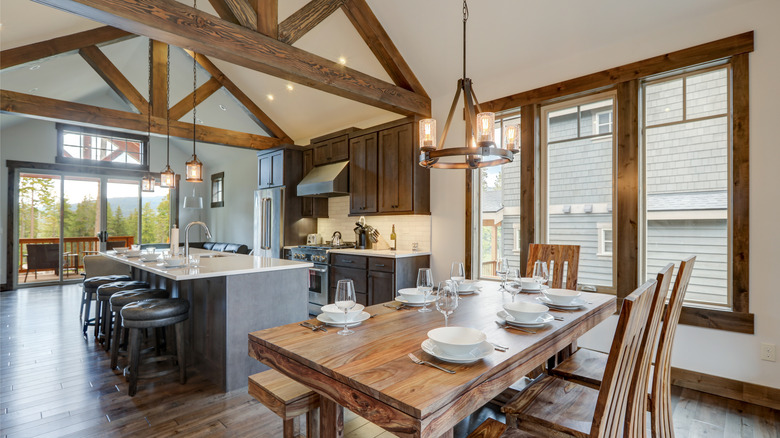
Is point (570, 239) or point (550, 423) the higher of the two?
point (570, 239)

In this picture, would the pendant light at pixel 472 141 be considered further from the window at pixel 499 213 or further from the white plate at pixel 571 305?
the window at pixel 499 213

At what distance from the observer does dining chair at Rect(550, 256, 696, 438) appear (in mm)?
1618

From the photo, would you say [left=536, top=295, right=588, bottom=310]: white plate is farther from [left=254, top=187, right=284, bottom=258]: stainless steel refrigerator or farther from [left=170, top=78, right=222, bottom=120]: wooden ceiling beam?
[left=170, top=78, right=222, bottom=120]: wooden ceiling beam

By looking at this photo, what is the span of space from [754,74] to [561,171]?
149cm

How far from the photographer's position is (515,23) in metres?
3.48

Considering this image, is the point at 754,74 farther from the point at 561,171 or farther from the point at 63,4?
the point at 63,4

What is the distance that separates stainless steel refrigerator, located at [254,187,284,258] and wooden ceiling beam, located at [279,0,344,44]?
288 cm

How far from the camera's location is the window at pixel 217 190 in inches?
357

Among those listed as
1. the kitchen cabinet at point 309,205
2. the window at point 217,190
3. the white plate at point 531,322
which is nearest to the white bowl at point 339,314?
the white plate at point 531,322

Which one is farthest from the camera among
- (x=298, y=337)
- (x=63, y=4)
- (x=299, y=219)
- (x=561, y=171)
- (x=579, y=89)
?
(x=299, y=219)

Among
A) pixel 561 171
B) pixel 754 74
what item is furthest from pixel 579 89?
pixel 754 74

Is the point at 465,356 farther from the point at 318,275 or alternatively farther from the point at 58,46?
the point at 58,46

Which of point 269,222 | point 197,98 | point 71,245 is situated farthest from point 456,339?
point 71,245

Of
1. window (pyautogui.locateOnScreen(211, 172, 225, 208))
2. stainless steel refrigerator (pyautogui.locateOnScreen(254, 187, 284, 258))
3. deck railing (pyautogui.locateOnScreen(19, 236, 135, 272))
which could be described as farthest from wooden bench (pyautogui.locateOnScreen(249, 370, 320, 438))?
deck railing (pyautogui.locateOnScreen(19, 236, 135, 272))
